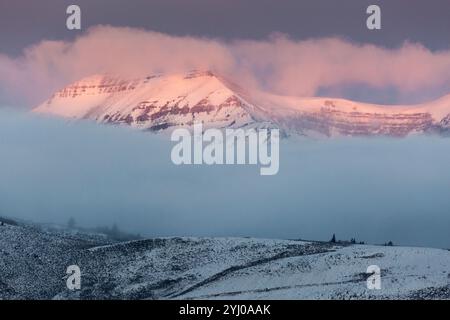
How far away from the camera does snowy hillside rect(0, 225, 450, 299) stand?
46969 millimetres

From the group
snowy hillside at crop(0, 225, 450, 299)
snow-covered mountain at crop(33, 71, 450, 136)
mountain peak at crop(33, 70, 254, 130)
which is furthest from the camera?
mountain peak at crop(33, 70, 254, 130)

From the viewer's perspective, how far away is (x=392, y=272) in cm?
4903

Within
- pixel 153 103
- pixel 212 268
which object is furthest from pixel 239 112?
pixel 212 268

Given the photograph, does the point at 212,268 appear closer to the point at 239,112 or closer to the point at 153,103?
the point at 239,112

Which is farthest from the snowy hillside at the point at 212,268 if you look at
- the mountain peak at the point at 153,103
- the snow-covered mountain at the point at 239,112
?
the mountain peak at the point at 153,103

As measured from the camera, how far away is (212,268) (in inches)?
2044

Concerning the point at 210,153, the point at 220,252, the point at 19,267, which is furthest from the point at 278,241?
the point at 19,267

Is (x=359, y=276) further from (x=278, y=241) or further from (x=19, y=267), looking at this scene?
(x=19, y=267)

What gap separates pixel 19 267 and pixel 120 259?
19.6 ft

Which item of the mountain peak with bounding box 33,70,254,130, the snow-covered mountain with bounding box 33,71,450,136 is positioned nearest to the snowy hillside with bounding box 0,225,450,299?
the snow-covered mountain with bounding box 33,71,450,136

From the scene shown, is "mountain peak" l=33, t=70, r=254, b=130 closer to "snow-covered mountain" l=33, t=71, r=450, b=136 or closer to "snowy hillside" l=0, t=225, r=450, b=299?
"snow-covered mountain" l=33, t=71, r=450, b=136

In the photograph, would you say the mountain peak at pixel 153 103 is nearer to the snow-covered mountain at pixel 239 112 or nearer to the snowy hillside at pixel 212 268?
the snow-covered mountain at pixel 239 112
